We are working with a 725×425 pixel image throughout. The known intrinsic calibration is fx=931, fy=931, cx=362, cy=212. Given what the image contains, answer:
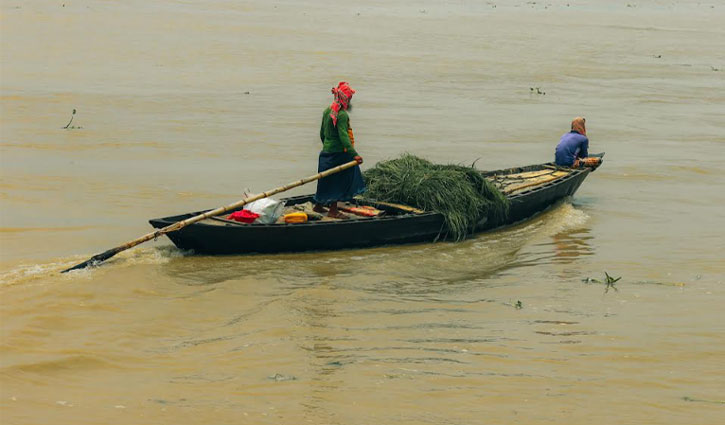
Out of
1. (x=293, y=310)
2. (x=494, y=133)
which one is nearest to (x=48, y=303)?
(x=293, y=310)

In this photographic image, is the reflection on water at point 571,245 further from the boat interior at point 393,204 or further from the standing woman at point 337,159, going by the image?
the standing woman at point 337,159

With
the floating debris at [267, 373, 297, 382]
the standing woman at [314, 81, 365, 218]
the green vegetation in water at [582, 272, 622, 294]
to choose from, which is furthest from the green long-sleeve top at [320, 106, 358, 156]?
the floating debris at [267, 373, 297, 382]

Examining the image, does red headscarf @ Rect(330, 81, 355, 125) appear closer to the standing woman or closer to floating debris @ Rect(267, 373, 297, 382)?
the standing woman

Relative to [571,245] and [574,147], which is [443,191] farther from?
[574,147]

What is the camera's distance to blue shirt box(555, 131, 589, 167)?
41.0 ft

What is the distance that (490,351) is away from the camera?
6816 millimetres

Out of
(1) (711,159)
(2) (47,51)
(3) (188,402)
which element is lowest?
(3) (188,402)

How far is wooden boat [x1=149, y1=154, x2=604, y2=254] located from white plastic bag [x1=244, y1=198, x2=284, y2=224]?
259 mm

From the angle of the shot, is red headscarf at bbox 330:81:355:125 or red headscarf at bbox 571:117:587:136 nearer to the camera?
red headscarf at bbox 330:81:355:125

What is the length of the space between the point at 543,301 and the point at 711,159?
26.5ft

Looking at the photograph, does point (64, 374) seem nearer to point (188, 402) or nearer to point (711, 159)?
point (188, 402)

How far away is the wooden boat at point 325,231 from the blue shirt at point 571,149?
4.73 ft

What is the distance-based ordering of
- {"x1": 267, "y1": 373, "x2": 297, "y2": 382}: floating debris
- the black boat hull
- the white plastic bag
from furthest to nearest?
the white plastic bag → the black boat hull → {"x1": 267, "y1": 373, "x2": 297, "y2": 382}: floating debris

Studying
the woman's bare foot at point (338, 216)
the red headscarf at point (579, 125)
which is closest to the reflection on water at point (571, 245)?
the red headscarf at point (579, 125)
